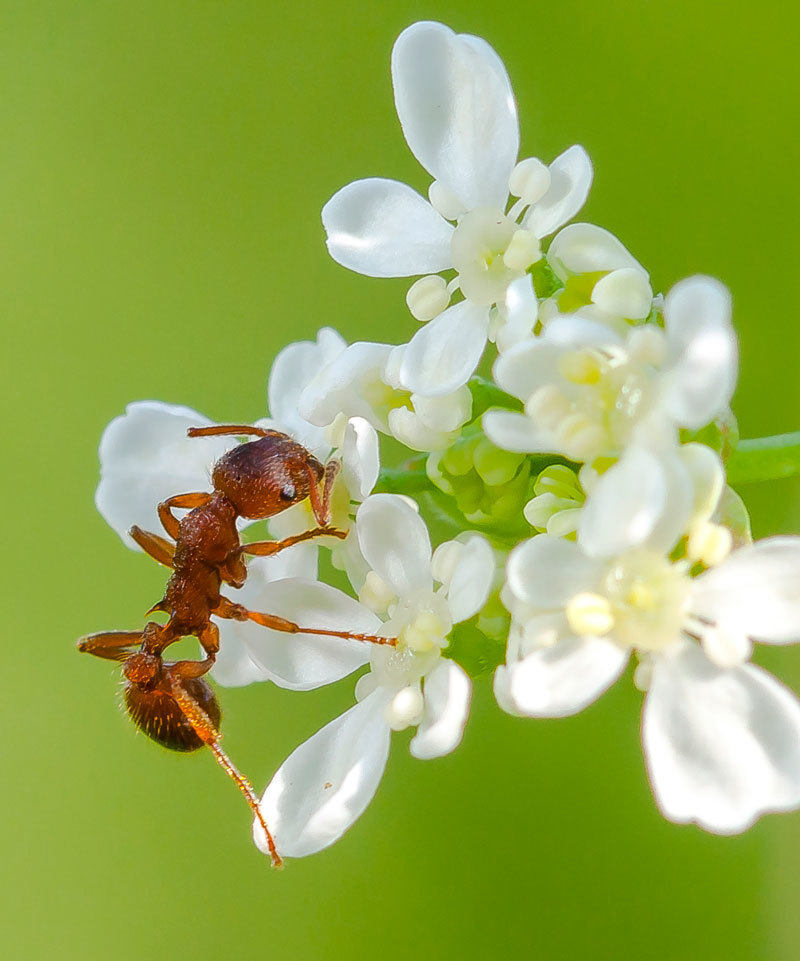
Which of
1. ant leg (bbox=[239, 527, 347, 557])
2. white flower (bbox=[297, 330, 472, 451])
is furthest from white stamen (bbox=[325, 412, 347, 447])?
ant leg (bbox=[239, 527, 347, 557])

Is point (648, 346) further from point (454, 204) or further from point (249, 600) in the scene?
point (249, 600)

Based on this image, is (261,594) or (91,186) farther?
(91,186)

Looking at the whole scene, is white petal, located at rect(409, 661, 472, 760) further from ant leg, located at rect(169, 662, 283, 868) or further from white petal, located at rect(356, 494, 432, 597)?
ant leg, located at rect(169, 662, 283, 868)

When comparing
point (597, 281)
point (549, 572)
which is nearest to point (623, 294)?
point (597, 281)

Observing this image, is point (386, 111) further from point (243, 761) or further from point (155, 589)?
point (243, 761)

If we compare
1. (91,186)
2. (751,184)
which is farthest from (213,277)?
(751,184)
